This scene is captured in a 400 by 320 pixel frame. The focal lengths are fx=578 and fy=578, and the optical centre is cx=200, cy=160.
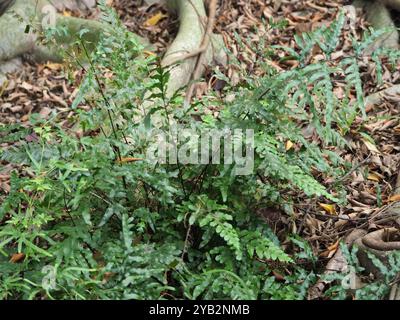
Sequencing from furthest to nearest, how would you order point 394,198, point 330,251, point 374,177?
point 374,177
point 394,198
point 330,251

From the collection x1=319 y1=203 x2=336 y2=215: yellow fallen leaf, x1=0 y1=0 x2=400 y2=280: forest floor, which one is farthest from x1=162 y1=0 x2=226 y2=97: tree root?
x1=319 y1=203 x2=336 y2=215: yellow fallen leaf

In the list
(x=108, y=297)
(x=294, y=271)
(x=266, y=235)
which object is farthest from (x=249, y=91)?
(x=108, y=297)

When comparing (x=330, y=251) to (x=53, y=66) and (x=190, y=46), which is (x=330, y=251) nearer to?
(x=190, y=46)

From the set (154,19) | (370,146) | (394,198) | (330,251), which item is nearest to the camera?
(330,251)

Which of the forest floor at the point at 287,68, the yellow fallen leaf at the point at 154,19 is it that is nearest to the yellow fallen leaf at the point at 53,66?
the forest floor at the point at 287,68

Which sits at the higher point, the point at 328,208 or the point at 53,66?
the point at 328,208

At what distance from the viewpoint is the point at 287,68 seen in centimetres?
516

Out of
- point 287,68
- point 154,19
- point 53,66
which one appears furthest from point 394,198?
point 53,66

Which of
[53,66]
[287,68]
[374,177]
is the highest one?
[287,68]

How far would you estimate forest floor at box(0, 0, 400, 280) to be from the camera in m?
3.62

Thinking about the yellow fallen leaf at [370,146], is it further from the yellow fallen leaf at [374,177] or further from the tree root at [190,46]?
the tree root at [190,46]

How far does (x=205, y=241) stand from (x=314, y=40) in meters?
1.17

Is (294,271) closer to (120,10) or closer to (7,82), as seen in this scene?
(7,82)

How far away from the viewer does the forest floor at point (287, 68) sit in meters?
3.62
